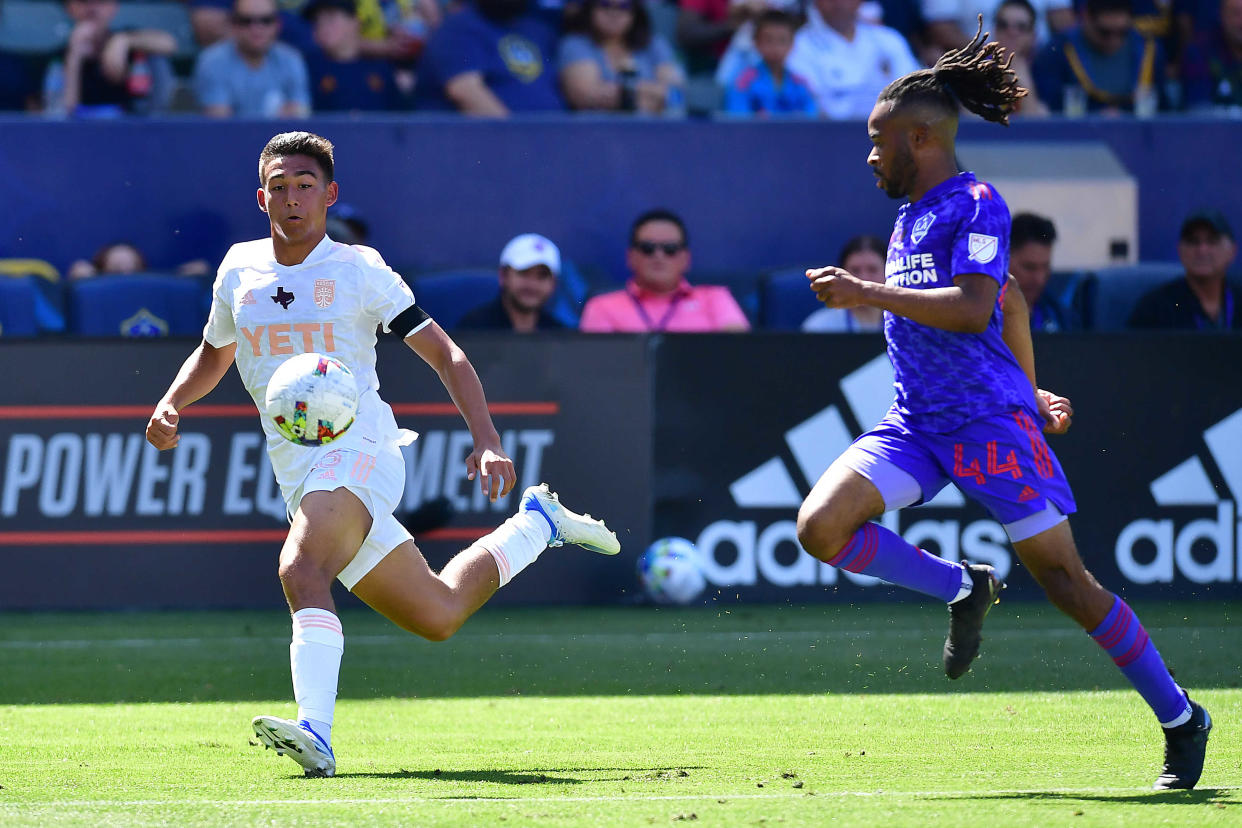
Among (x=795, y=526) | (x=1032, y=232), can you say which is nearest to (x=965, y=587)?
(x=795, y=526)

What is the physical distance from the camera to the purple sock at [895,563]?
561 centimetres

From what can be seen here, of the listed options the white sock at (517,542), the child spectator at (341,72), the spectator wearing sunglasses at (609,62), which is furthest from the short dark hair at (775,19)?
the white sock at (517,542)

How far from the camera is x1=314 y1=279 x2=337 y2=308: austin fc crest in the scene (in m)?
5.70

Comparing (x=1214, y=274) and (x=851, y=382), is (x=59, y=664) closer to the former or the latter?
(x=851, y=382)

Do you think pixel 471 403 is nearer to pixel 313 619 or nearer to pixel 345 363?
pixel 345 363

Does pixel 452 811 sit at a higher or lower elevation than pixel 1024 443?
lower

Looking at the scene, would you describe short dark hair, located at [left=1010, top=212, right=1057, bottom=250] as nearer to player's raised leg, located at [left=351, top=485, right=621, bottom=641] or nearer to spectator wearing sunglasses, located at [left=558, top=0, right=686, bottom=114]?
spectator wearing sunglasses, located at [left=558, top=0, right=686, bottom=114]

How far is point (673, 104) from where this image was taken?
1345 centimetres

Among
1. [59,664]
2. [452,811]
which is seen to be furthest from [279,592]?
[452,811]

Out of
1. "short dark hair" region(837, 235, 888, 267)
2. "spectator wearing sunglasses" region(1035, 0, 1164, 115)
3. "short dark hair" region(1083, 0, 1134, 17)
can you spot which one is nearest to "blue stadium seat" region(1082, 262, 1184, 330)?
"short dark hair" region(837, 235, 888, 267)

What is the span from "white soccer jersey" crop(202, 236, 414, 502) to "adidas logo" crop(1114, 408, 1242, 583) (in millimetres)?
5591

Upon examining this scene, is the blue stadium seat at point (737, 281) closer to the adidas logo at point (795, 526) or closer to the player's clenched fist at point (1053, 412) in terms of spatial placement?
the adidas logo at point (795, 526)

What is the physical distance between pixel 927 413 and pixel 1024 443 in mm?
315

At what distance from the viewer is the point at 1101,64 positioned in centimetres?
1373
